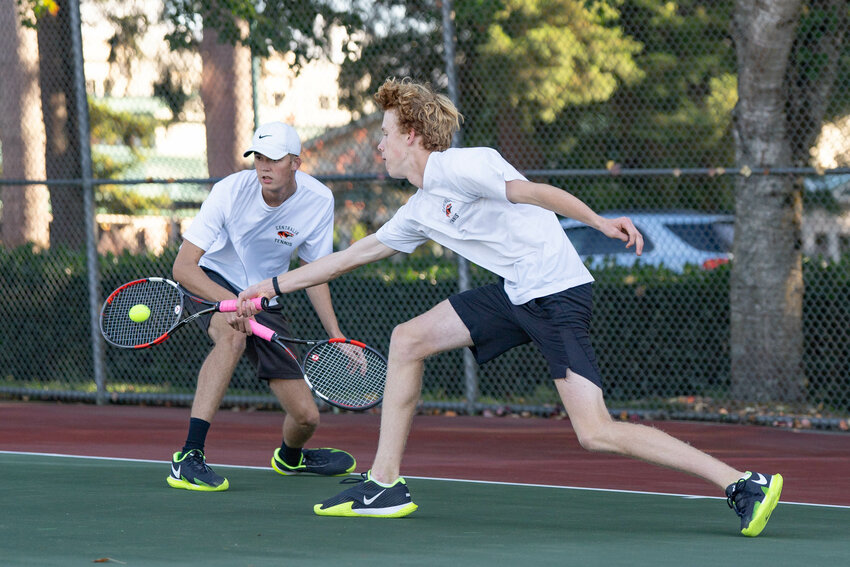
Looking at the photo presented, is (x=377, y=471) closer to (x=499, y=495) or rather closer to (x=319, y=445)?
(x=499, y=495)

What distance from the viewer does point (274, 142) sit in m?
5.88

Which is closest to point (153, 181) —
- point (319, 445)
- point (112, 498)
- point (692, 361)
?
point (319, 445)

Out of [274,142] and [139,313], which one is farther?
[139,313]

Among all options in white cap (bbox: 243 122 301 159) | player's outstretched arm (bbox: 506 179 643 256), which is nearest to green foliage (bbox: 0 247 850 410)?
white cap (bbox: 243 122 301 159)

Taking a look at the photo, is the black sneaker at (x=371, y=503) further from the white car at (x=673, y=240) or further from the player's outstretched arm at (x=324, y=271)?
the white car at (x=673, y=240)

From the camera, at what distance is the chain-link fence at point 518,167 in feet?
31.3

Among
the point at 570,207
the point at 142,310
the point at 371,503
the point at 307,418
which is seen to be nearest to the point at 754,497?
the point at 570,207

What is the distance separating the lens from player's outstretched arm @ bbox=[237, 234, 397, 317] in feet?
17.2

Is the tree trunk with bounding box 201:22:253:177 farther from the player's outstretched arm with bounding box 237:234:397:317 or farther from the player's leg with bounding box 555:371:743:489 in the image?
the player's leg with bounding box 555:371:743:489

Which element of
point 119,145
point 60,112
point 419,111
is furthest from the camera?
point 119,145

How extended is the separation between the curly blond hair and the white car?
5.79 metres

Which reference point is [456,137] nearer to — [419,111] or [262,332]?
[262,332]

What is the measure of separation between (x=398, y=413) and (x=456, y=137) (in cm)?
472

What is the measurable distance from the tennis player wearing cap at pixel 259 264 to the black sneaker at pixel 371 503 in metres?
0.95
